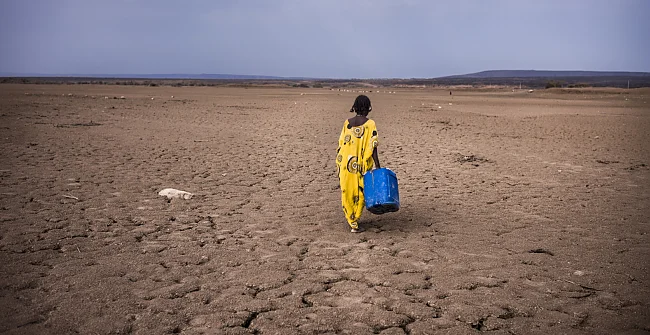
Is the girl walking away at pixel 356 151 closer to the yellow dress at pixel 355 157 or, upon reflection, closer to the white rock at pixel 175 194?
the yellow dress at pixel 355 157

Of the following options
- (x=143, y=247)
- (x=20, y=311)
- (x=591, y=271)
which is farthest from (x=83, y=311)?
(x=591, y=271)

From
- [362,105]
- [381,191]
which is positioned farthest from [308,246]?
[362,105]

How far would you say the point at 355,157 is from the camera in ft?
16.6

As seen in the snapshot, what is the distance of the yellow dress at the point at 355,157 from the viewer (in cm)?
504

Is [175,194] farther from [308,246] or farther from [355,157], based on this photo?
[355,157]

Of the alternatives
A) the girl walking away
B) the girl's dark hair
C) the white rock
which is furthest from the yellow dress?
the white rock

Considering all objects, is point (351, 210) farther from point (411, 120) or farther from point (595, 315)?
point (411, 120)

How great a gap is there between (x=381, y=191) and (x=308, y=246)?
910 millimetres

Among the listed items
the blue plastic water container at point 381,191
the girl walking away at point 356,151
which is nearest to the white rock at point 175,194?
the girl walking away at point 356,151

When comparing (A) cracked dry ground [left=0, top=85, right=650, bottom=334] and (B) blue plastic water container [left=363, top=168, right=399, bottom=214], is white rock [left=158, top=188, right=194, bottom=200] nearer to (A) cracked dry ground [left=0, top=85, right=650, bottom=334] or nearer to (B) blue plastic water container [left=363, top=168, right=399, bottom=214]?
(A) cracked dry ground [left=0, top=85, right=650, bottom=334]

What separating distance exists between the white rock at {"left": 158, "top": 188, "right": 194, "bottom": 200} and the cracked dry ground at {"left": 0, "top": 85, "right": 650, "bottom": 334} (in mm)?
151

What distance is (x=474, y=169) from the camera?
29.7ft

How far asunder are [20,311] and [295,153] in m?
7.60

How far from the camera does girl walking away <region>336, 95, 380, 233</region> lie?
503cm
